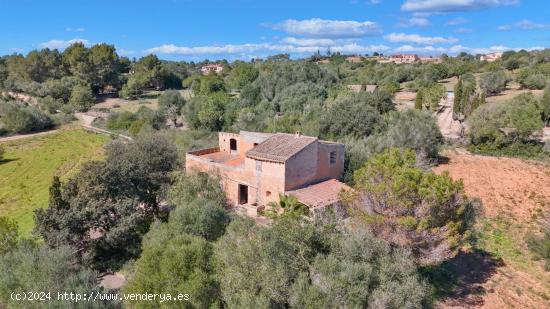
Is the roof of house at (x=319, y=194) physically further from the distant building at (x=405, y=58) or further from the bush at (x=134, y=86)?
the distant building at (x=405, y=58)

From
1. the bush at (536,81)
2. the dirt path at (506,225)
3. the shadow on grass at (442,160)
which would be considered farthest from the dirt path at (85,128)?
the bush at (536,81)

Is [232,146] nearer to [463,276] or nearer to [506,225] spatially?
[463,276]

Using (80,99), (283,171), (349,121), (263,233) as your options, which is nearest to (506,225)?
(283,171)

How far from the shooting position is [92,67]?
3216 inches

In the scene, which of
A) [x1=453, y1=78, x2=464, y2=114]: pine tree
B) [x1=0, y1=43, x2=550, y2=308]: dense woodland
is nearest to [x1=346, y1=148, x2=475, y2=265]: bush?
[x1=0, y1=43, x2=550, y2=308]: dense woodland

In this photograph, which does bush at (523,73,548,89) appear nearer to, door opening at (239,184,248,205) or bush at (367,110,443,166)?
bush at (367,110,443,166)

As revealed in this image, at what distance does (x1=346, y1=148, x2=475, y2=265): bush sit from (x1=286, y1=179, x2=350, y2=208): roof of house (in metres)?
5.42

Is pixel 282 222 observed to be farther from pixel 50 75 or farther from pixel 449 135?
pixel 50 75

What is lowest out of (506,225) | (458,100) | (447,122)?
(506,225)

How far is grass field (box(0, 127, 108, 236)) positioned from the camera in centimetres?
3061

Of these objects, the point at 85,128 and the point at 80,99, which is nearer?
the point at 85,128

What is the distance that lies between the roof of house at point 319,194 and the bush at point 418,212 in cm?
542

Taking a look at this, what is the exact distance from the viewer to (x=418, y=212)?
1583 centimetres

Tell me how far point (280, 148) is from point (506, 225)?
14354 mm
